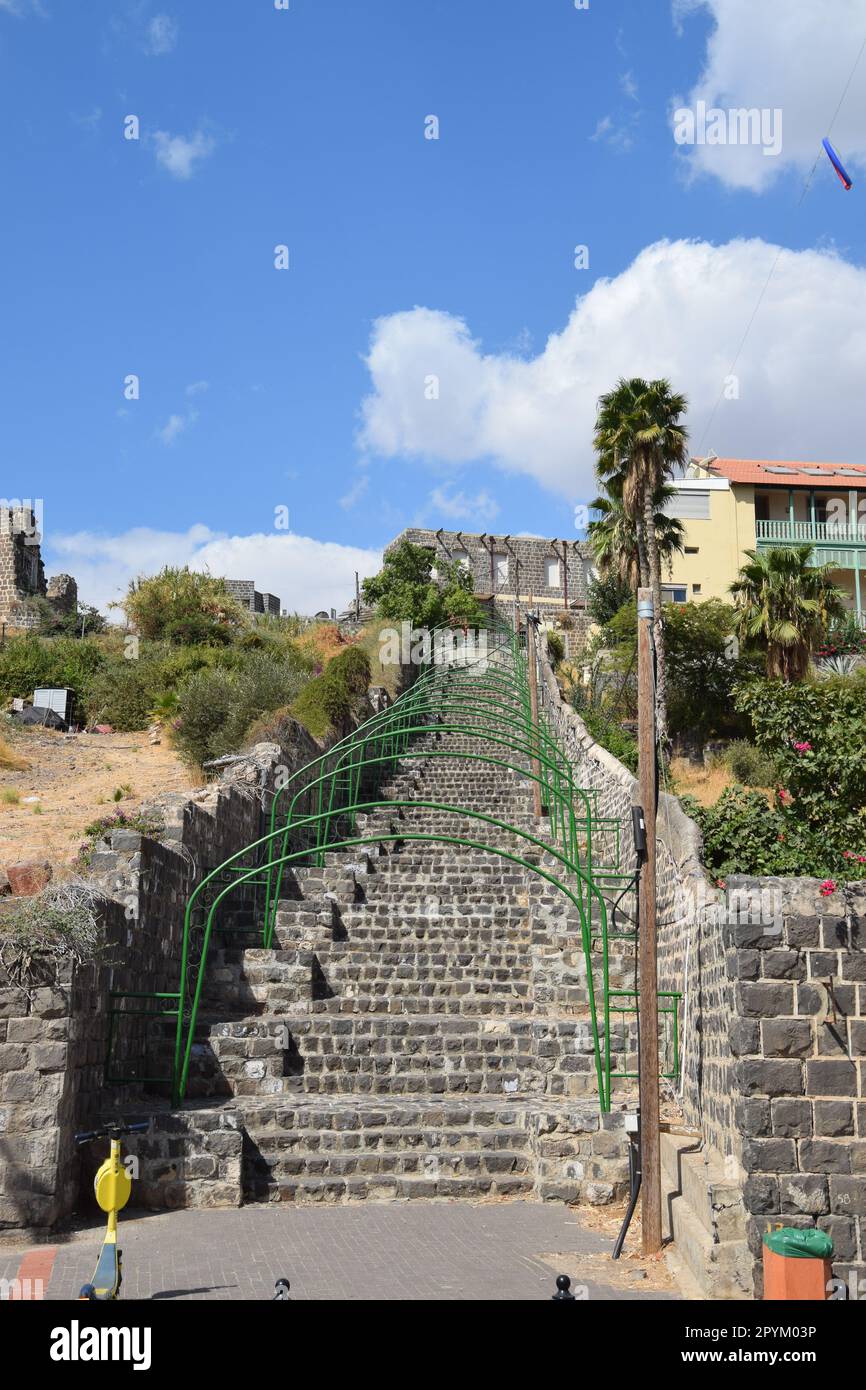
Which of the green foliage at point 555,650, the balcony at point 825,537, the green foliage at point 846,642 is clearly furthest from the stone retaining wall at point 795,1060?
the balcony at point 825,537

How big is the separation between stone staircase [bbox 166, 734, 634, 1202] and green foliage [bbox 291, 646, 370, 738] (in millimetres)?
6518

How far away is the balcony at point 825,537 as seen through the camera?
128ft

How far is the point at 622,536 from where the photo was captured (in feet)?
89.0

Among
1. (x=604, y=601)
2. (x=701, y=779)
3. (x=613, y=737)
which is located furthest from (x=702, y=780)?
(x=604, y=601)

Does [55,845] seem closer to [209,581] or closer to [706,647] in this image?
[706,647]

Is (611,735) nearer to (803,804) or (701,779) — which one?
(701,779)

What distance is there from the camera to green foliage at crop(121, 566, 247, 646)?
34750 millimetres

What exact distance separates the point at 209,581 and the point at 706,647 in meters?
15.6

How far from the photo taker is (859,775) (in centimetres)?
1569

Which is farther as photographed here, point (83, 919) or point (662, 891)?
point (662, 891)

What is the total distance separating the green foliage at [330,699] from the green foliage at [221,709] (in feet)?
2.01

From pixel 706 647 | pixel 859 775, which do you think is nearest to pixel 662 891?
pixel 859 775

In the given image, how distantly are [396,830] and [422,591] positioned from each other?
1976 centimetres
